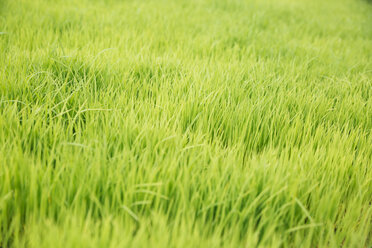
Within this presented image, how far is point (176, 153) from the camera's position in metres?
0.80

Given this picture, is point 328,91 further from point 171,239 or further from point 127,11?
point 127,11

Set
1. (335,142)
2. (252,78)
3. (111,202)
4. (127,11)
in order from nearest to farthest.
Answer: (111,202)
(335,142)
(252,78)
(127,11)

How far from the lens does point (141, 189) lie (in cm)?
70

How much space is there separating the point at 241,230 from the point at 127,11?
9.35 ft

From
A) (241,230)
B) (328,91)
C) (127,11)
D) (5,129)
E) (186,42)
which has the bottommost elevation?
(241,230)

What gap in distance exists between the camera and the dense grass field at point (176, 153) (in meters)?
0.65

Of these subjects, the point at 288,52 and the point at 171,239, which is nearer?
the point at 171,239

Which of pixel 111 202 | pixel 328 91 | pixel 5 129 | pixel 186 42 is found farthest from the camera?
pixel 186 42

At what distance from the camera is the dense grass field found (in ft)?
2.15

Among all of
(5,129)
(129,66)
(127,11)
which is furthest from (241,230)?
(127,11)

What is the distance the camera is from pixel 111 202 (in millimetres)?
732

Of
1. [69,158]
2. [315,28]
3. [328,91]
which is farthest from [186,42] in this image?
[315,28]

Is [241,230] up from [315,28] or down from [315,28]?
down

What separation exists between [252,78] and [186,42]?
2.96ft
